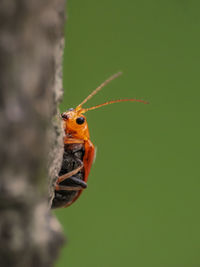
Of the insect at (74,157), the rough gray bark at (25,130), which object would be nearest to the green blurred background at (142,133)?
the insect at (74,157)

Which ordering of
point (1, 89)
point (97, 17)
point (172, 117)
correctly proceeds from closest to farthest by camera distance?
1. point (1, 89)
2. point (97, 17)
3. point (172, 117)

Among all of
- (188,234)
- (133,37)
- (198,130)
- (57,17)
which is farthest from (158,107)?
→ (57,17)

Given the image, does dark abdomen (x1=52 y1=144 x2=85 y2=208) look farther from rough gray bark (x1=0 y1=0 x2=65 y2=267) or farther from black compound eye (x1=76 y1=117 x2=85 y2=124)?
rough gray bark (x1=0 y1=0 x2=65 y2=267)

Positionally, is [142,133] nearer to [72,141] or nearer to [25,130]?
[72,141]

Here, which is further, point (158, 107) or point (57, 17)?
point (158, 107)

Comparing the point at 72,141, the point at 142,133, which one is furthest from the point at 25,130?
the point at 142,133

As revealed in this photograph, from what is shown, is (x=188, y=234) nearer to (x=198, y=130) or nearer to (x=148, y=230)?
(x=148, y=230)
